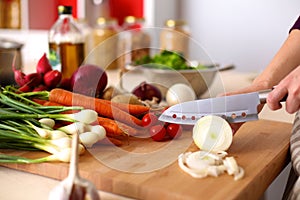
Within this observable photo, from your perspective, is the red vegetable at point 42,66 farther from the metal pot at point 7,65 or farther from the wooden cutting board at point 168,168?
the wooden cutting board at point 168,168

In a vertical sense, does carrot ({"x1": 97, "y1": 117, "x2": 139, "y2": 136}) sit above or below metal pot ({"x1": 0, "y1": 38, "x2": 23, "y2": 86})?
below

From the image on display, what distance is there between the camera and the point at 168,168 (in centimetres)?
84

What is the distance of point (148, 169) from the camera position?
2.75ft

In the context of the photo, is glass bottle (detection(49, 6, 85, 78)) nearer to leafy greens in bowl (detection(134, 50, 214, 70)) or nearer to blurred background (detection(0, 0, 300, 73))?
leafy greens in bowl (detection(134, 50, 214, 70))

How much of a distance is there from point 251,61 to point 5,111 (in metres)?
2.08

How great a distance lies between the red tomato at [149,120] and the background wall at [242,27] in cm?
180

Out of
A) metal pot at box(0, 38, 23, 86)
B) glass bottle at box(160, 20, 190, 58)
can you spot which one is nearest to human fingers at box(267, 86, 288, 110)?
metal pot at box(0, 38, 23, 86)

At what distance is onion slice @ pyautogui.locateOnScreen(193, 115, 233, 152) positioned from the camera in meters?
0.91

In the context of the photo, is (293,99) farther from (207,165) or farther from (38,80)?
(38,80)

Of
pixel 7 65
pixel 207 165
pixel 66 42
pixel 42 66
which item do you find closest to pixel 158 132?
pixel 207 165

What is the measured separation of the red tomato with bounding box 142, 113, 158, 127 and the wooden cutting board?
4 centimetres

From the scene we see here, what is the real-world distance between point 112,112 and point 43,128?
17 centimetres

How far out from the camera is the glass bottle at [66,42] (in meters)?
1.62

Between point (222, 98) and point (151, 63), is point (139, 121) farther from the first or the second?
point (151, 63)
